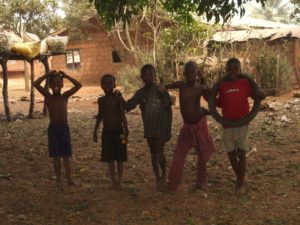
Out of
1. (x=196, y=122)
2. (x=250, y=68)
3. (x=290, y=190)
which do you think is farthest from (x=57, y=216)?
(x=250, y=68)

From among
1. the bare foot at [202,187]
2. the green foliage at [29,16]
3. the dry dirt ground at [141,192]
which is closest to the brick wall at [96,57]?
the green foliage at [29,16]

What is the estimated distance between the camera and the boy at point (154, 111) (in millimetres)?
4359

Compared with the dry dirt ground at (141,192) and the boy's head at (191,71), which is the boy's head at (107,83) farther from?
the dry dirt ground at (141,192)

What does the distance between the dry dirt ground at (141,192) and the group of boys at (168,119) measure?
325 millimetres

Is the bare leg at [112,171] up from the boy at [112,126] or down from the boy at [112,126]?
down

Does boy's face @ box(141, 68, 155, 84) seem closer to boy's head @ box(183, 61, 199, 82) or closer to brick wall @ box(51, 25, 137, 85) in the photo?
boy's head @ box(183, 61, 199, 82)

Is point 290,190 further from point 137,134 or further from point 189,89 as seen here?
point 137,134

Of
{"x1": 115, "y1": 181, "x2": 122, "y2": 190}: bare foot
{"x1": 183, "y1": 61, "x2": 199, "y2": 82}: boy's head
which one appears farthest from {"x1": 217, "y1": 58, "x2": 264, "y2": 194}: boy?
{"x1": 115, "y1": 181, "x2": 122, "y2": 190}: bare foot

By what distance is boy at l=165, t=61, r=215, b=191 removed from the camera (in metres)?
4.39

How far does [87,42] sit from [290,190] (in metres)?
21.7

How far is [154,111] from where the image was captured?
436cm

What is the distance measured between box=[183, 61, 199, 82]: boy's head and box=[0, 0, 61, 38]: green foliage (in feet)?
62.6

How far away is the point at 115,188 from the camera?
463cm

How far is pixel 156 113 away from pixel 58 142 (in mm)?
1091
